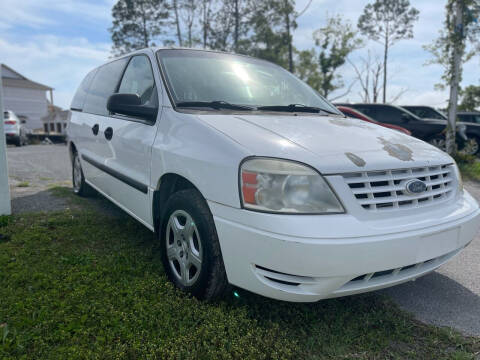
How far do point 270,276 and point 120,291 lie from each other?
110 centimetres

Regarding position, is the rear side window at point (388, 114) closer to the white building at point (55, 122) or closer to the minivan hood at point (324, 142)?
the minivan hood at point (324, 142)

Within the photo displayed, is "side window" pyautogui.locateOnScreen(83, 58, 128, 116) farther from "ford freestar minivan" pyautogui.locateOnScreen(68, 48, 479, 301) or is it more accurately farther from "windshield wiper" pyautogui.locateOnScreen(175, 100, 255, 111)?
"windshield wiper" pyautogui.locateOnScreen(175, 100, 255, 111)

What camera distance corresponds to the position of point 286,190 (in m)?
1.94

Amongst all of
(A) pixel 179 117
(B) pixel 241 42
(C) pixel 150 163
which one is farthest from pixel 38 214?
(B) pixel 241 42

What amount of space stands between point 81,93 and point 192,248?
3.49m

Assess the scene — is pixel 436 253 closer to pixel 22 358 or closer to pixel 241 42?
pixel 22 358

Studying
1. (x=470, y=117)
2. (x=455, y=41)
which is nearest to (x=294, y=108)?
(x=455, y=41)

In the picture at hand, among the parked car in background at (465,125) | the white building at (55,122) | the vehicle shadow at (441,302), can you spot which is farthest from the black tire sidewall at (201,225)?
the white building at (55,122)

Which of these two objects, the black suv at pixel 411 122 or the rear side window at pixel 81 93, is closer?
the rear side window at pixel 81 93

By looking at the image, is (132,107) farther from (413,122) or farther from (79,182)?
(413,122)

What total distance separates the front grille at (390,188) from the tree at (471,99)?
3177 cm

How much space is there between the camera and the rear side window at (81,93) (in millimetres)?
4816

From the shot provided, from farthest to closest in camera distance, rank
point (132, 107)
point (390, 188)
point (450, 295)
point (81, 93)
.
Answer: point (81, 93) < point (132, 107) < point (450, 295) < point (390, 188)

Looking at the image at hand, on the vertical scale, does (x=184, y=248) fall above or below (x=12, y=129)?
below
